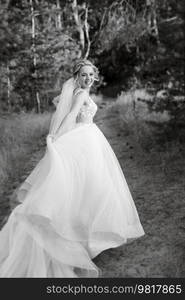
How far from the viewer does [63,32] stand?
2002 cm

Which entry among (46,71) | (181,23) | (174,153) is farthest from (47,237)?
(46,71)

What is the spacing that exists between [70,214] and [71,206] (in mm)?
87

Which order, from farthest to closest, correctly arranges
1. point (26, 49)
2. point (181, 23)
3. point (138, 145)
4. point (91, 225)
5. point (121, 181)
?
point (26, 49)
point (138, 145)
point (181, 23)
point (121, 181)
point (91, 225)

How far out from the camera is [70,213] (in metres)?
4.19

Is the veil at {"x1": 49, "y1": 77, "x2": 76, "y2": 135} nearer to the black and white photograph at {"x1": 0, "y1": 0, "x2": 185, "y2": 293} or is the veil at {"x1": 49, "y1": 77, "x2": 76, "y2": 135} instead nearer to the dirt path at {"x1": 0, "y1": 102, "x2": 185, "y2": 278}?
A: the black and white photograph at {"x1": 0, "y1": 0, "x2": 185, "y2": 293}

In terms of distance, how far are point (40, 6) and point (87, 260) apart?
1655cm

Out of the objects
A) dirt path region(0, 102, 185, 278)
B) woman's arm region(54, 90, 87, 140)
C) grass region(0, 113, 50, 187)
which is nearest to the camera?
dirt path region(0, 102, 185, 278)

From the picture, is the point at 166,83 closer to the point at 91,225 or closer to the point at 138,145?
the point at 138,145

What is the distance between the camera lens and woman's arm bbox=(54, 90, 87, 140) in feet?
14.9

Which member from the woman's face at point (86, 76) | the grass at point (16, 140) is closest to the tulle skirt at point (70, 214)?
the woman's face at point (86, 76)

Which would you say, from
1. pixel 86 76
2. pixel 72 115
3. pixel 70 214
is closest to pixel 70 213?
pixel 70 214

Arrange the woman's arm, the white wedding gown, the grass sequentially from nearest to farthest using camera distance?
the white wedding gown → the woman's arm → the grass

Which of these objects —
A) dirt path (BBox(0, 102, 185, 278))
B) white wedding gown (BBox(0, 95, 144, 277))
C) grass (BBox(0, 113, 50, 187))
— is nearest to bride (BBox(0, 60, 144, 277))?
white wedding gown (BBox(0, 95, 144, 277))

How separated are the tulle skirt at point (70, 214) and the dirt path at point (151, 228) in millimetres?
229
